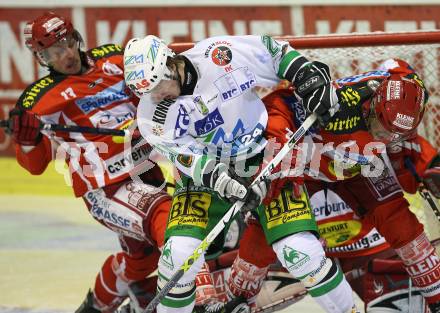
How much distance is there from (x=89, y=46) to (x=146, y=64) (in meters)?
3.99

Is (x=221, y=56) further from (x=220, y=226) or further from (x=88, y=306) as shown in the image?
(x=88, y=306)

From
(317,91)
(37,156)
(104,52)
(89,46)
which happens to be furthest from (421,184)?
(89,46)

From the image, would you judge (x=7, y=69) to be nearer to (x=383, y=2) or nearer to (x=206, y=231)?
(x=383, y=2)

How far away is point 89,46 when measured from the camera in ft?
26.9

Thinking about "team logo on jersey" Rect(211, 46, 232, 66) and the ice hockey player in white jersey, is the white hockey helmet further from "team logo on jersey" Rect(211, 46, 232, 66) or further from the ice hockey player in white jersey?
"team logo on jersey" Rect(211, 46, 232, 66)

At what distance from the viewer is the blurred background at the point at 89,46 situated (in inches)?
222

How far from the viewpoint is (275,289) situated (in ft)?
17.0

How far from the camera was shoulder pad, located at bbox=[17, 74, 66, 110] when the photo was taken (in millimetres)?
5109

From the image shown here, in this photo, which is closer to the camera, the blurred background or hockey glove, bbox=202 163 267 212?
hockey glove, bbox=202 163 267 212

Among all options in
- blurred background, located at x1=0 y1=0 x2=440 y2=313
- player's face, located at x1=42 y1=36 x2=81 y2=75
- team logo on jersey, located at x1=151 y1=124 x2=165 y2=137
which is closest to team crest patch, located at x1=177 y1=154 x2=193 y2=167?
team logo on jersey, located at x1=151 y1=124 x2=165 y2=137

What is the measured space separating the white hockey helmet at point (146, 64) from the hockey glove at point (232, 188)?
39 cm

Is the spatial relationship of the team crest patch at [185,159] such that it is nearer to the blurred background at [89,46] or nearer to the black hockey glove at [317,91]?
the black hockey glove at [317,91]

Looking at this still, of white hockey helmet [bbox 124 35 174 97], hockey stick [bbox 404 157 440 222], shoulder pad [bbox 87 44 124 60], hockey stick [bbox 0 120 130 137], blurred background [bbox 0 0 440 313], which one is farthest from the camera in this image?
blurred background [bbox 0 0 440 313]

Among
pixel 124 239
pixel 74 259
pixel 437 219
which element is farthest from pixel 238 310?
pixel 74 259
